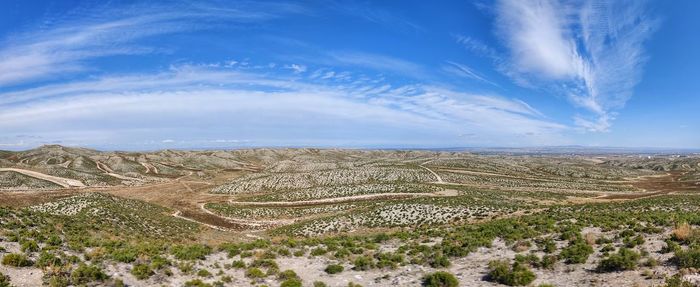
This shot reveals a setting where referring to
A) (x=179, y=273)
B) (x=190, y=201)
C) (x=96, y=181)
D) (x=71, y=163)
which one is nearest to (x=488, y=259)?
(x=179, y=273)

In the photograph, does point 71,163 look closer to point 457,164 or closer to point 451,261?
point 457,164

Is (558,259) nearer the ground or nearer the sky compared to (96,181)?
nearer the sky

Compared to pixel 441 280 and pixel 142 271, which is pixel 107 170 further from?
pixel 441 280

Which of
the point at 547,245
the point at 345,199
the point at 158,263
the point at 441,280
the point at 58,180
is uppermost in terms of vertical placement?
the point at 547,245

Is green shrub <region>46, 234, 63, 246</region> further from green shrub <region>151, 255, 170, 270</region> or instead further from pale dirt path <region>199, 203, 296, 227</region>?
pale dirt path <region>199, 203, 296, 227</region>

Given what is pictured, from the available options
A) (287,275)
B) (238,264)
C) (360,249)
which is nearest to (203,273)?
(238,264)

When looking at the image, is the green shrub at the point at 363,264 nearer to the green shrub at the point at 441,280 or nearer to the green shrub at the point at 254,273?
the green shrub at the point at 441,280
